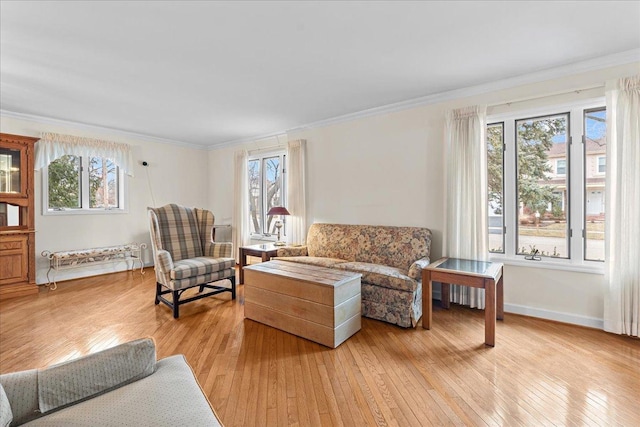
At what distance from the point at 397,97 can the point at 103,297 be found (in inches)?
176

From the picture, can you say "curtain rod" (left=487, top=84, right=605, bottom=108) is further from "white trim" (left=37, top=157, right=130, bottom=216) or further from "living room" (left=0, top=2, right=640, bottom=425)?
"white trim" (left=37, top=157, right=130, bottom=216)

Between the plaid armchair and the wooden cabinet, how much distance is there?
71.9 inches

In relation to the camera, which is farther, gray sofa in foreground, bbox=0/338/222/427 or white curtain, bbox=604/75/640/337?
white curtain, bbox=604/75/640/337

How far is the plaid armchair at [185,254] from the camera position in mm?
3270

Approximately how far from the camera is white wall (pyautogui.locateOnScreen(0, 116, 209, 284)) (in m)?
4.37

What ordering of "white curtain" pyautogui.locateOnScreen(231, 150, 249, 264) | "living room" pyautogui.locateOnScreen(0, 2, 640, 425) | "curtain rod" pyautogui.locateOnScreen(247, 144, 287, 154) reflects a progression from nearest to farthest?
"living room" pyautogui.locateOnScreen(0, 2, 640, 425)
"curtain rod" pyautogui.locateOnScreen(247, 144, 287, 154)
"white curtain" pyautogui.locateOnScreen(231, 150, 249, 264)

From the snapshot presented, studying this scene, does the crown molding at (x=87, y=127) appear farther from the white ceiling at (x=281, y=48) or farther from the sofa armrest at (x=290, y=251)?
the sofa armrest at (x=290, y=251)

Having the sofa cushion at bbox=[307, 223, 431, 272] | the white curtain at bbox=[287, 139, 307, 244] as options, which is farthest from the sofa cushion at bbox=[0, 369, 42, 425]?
the white curtain at bbox=[287, 139, 307, 244]

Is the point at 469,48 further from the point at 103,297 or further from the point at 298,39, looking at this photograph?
the point at 103,297

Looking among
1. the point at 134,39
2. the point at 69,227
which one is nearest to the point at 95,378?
the point at 134,39

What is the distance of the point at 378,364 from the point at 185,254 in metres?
2.79

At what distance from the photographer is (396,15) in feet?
6.74

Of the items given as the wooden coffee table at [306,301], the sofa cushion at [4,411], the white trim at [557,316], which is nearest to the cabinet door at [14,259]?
the wooden coffee table at [306,301]

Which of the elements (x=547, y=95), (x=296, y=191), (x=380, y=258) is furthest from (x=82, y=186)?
(x=547, y=95)
